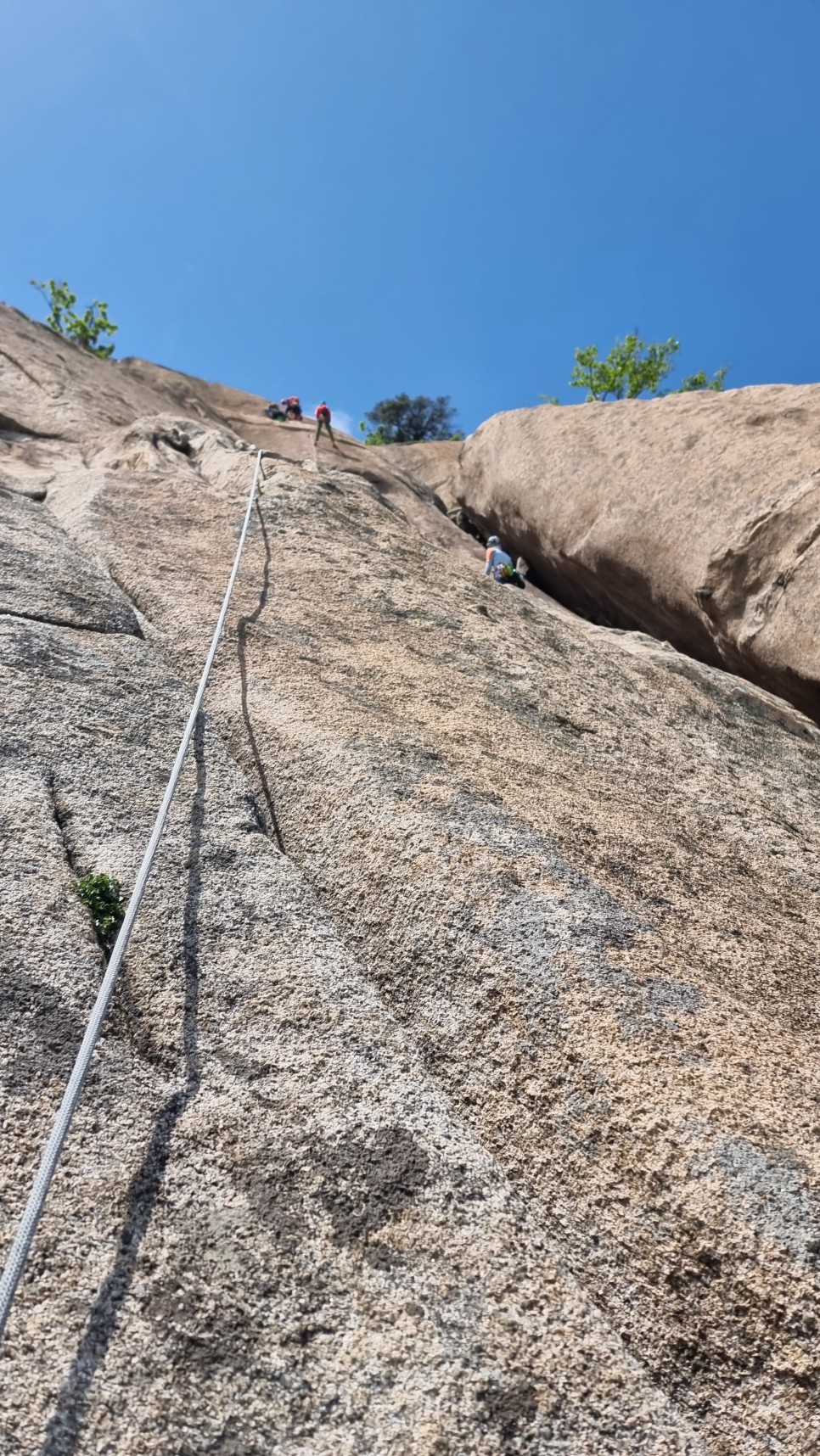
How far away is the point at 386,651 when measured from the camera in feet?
27.8

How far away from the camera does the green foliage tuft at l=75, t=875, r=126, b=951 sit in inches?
192

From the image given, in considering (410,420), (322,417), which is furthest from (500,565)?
(410,420)

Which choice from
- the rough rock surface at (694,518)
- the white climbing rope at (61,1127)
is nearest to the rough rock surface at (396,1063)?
the white climbing rope at (61,1127)

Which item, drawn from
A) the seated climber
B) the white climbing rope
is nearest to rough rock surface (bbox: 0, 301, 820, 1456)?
the white climbing rope

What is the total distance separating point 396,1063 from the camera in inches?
177

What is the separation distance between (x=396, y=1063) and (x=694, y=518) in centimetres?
1081

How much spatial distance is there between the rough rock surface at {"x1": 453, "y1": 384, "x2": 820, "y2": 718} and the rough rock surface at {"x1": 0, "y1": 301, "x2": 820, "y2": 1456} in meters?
4.12

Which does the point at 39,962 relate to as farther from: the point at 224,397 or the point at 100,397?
the point at 224,397

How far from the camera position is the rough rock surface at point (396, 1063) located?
3.31m

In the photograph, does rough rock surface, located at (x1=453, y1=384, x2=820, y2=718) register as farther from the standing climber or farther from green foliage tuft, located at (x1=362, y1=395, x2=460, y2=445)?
green foliage tuft, located at (x1=362, y1=395, x2=460, y2=445)

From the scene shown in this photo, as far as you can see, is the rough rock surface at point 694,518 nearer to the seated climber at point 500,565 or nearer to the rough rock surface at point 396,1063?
the seated climber at point 500,565

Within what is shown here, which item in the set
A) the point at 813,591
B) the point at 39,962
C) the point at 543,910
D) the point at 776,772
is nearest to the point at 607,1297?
the point at 543,910

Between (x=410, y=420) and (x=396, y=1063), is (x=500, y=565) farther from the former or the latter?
(x=410, y=420)

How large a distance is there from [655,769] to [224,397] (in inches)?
989
